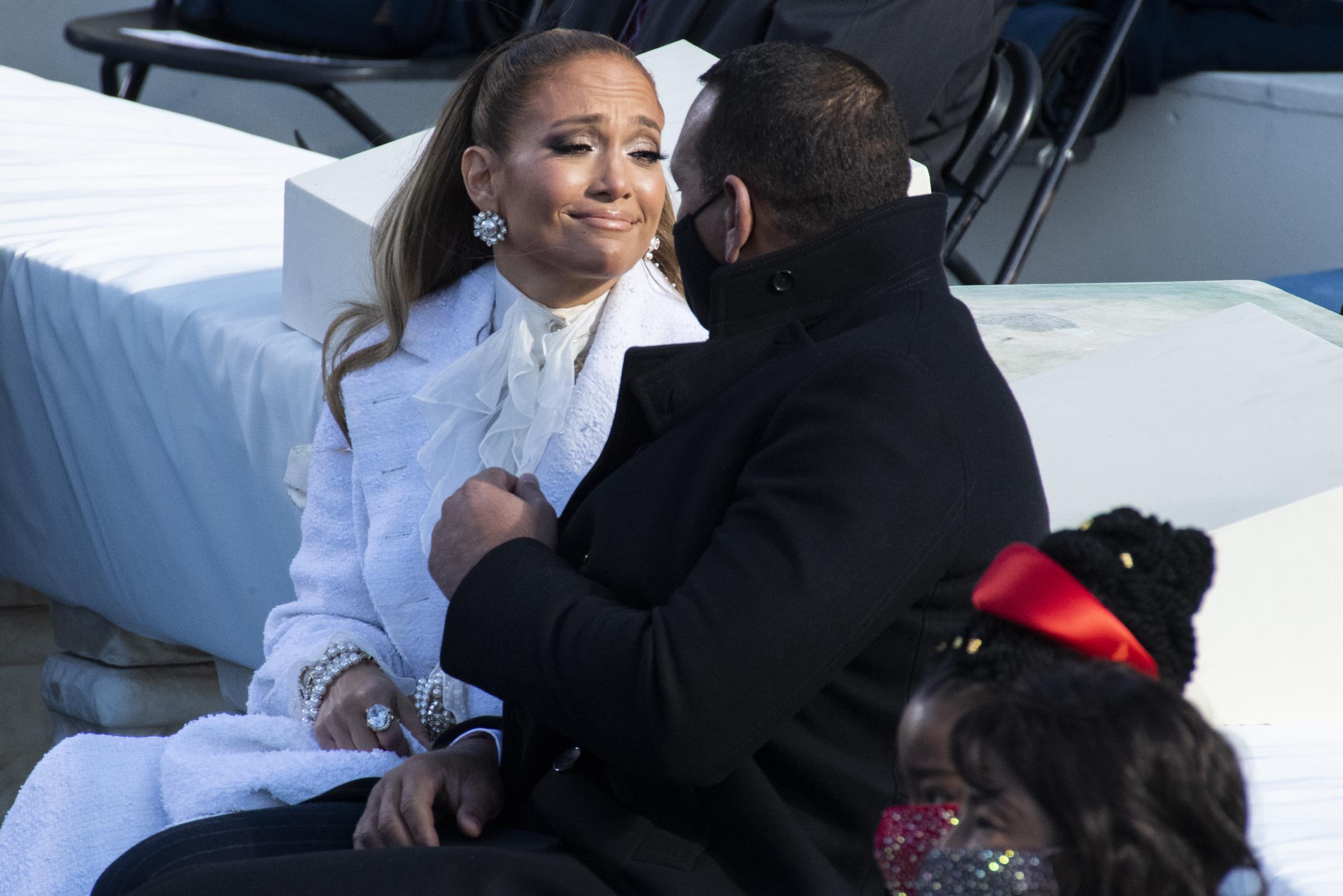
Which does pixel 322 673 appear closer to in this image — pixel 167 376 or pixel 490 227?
pixel 490 227

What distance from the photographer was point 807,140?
1148 mm

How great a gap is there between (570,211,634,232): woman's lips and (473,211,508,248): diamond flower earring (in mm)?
108

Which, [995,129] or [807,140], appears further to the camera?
[995,129]

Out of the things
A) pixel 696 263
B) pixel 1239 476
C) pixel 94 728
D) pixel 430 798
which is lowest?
pixel 94 728

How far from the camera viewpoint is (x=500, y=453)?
1704 mm

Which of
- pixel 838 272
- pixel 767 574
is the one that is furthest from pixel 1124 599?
pixel 838 272

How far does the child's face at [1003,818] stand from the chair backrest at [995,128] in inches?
99.7

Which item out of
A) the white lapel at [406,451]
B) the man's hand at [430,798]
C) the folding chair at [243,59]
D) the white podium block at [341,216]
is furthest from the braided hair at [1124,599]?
the folding chair at [243,59]

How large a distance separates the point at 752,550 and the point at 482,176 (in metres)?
0.92

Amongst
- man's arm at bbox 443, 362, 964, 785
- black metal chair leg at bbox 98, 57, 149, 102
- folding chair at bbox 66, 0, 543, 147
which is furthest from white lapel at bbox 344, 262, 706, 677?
black metal chair leg at bbox 98, 57, 149, 102

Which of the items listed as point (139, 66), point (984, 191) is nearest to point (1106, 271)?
point (984, 191)

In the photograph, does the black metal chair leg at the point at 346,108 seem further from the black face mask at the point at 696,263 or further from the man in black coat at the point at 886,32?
the black face mask at the point at 696,263

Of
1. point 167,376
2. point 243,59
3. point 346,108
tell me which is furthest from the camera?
point 346,108

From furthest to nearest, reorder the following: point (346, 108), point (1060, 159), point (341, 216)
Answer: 1. point (346, 108)
2. point (1060, 159)
3. point (341, 216)
